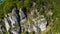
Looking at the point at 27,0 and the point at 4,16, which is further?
the point at 4,16

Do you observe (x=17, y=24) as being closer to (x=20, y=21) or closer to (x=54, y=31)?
(x=20, y=21)

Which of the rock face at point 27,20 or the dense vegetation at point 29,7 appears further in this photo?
the rock face at point 27,20

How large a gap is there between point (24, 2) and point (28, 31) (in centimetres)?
234

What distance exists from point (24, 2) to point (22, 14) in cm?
93

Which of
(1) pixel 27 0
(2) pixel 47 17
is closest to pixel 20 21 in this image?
(1) pixel 27 0

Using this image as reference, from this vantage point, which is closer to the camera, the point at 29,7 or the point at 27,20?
the point at 27,20

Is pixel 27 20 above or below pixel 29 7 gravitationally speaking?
below

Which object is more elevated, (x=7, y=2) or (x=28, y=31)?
(x=7, y=2)

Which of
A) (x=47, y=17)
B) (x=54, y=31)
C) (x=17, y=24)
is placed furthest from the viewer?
(x=17, y=24)

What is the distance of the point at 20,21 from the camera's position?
21.5 meters

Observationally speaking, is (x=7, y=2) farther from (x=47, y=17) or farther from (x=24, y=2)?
(x=47, y=17)

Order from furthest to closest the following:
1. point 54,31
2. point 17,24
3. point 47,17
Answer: point 17,24 < point 47,17 < point 54,31

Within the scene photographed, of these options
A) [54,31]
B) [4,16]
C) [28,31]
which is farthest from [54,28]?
[4,16]

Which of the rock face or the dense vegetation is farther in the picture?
the rock face
